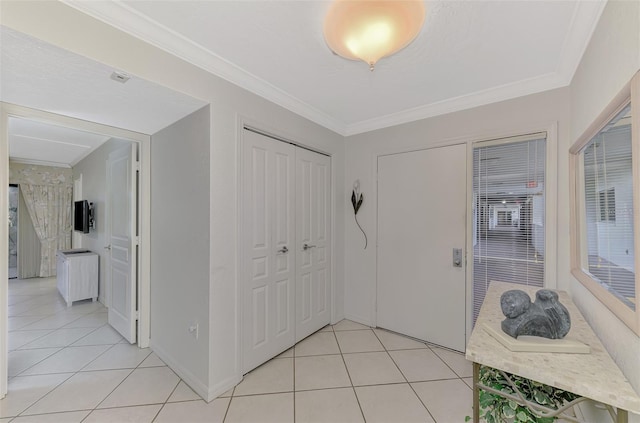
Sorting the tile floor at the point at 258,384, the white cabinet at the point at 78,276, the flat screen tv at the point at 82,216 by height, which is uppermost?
the flat screen tv at the point at 82,216

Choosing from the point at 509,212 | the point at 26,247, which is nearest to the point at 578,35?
the point at 509,212

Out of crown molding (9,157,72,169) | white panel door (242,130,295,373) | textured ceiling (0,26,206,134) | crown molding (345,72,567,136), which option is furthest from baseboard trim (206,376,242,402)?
crown molding (9,157,72,169)

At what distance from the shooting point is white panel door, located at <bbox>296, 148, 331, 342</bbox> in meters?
2.73

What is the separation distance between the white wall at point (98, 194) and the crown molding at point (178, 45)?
7.77ft

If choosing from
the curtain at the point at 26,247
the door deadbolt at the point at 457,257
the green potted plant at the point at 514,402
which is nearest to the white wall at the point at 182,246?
the green potted plant at the point at 514,402

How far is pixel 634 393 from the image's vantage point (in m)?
0.84

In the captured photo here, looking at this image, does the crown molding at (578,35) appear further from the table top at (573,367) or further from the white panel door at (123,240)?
the white panel door at (123,240)

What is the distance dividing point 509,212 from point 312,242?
6.19ft

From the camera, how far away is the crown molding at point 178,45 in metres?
1.36

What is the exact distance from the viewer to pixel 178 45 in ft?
5.44

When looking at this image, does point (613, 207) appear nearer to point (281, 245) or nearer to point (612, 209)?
point (612, 209)

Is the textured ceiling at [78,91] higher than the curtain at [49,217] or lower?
higher

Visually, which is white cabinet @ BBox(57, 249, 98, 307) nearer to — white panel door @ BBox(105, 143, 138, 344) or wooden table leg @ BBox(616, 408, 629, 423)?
white panel door @ BBox(105, 143, 138, 344)

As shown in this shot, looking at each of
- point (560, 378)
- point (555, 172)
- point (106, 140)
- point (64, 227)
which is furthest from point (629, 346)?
point (64, 227)
